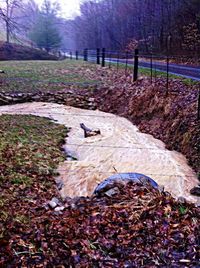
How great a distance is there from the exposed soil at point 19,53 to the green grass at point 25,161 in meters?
21.0

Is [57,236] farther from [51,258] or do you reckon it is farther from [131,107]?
[131,107]

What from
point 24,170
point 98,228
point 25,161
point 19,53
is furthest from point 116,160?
point 19,53

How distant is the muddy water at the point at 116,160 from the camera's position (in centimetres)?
646

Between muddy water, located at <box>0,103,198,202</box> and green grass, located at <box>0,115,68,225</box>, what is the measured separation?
0.31 metres

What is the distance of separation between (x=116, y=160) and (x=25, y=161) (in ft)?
6.35

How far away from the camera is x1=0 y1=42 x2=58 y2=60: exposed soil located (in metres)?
29.9

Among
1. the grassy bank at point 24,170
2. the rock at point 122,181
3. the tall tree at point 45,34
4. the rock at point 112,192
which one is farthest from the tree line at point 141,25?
the rock at point 112,192

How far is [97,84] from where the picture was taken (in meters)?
15.8

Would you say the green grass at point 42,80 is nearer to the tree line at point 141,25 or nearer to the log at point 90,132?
the log at point 90,132

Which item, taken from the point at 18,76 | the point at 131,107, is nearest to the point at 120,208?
the point at 131,107

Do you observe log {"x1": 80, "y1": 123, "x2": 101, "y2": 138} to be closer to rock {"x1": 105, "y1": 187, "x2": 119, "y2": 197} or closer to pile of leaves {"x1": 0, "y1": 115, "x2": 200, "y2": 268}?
pile of leaves {"x1": 0, "y1": 115, "x2": 200, "y2": 268}

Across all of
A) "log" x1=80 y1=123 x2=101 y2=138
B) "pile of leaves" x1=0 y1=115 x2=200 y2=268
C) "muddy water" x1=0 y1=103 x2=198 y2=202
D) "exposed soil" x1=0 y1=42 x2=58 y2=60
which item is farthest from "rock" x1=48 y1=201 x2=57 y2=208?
"exposed soil" x1=0 y1=42 x2=58 y2=60

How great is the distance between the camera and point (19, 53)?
100ft

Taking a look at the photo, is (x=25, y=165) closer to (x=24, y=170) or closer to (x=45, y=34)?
(x=24, y=170)
